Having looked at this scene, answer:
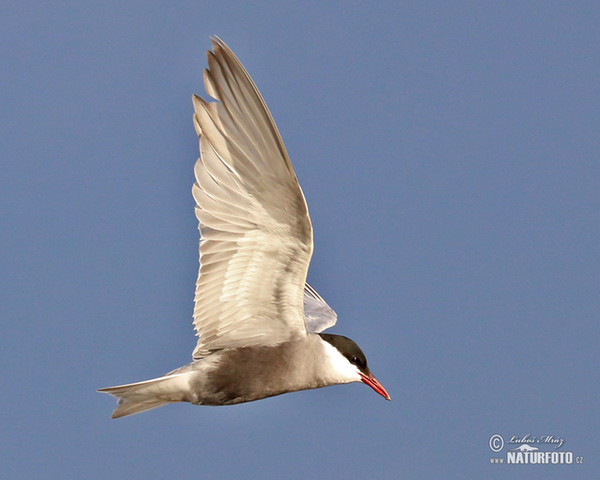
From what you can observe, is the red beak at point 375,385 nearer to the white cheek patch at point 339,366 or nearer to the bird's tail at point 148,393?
the white cheek patch at point 339,366

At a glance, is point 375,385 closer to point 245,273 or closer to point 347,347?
point 347,347

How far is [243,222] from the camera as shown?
7375mm

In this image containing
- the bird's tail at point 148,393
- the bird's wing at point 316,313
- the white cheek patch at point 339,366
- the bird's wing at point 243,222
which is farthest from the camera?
the bird's wing at point 316,313

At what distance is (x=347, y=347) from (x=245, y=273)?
124 cm

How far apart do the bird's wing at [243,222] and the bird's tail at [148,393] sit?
43 cm

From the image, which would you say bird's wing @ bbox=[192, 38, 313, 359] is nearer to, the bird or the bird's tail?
the bird

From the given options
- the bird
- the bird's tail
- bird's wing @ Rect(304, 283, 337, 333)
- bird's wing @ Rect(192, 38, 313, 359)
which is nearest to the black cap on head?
the bird

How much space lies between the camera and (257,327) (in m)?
7.91

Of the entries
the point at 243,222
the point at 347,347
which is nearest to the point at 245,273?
the point at 243,222

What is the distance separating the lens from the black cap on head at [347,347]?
8109mm

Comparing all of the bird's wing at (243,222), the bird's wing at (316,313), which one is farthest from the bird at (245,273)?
the bird's wing at (316,313)

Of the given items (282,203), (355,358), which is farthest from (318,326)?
(282,203)

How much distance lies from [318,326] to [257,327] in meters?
1.37

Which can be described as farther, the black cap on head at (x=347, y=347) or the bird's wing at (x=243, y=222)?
the black cap on head at (x=347, y=347)
